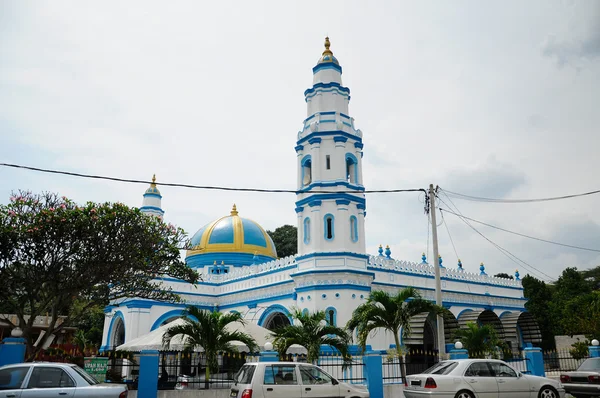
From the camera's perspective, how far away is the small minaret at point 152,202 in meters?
38.4

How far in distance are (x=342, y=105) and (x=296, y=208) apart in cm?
613

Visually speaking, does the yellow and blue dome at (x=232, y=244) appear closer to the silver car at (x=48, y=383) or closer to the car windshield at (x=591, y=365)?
the car windshield at (x=591, y=365)

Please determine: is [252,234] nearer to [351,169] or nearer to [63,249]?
[351,169]

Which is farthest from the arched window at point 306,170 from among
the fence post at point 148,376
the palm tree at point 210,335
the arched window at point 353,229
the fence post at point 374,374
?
the fence post at point 148,376

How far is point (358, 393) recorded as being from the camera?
12438 mm

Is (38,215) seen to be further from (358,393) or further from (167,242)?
(358,393)

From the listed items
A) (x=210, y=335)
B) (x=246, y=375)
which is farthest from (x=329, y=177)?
(x=246, y=375)

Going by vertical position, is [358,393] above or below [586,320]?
below

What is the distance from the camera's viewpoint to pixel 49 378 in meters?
10.5

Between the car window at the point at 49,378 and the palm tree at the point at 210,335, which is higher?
the palm tree at the point at 210,335

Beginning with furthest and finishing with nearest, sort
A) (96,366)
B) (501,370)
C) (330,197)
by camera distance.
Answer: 1. (330,197)
2. (96,366)
3. (501,370)

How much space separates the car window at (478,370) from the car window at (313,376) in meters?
3.36

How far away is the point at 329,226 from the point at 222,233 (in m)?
12.6

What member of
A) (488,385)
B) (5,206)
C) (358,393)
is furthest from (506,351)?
(5,206)
